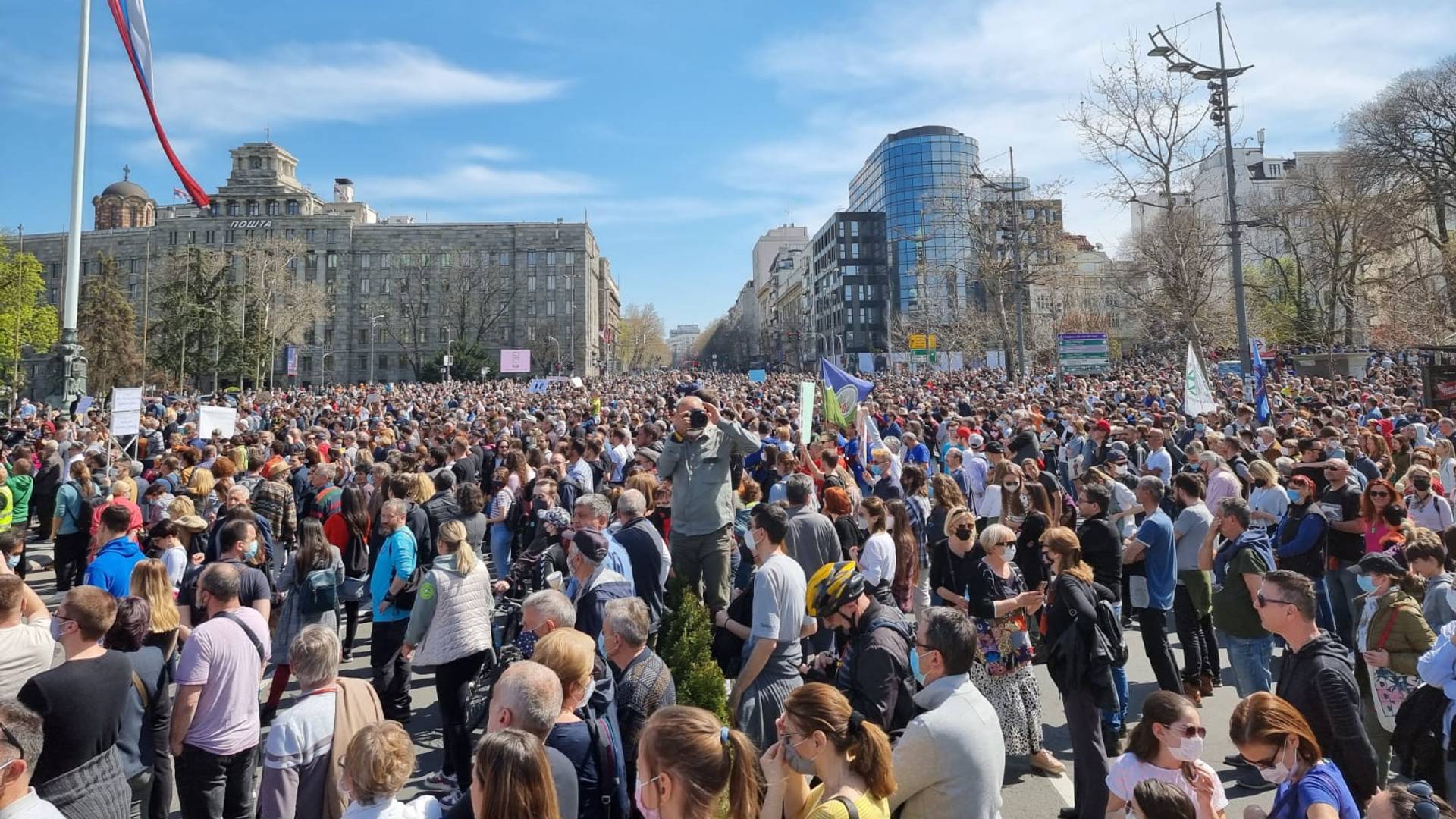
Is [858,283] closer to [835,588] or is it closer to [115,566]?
[115,566]

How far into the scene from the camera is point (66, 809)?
3484mm

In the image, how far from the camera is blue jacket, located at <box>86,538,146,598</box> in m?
5.83

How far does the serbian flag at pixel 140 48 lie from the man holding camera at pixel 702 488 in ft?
56.1

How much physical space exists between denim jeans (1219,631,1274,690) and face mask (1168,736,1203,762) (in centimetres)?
322

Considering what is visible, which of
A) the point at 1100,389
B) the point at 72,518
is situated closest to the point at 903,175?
the point at 1100,389

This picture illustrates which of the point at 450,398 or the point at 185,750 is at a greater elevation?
the point at 450,398

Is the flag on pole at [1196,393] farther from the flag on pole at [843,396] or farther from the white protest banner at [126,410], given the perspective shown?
the white protest banner at [126,410]

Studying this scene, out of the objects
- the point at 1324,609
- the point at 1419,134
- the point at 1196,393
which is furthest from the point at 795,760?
the point at 1419,134

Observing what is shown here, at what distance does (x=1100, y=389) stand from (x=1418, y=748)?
24.8 metres

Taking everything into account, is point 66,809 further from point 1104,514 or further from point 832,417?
point 832,417

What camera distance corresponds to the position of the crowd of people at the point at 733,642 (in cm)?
294

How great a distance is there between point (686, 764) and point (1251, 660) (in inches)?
193

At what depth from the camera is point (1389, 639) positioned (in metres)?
4.74

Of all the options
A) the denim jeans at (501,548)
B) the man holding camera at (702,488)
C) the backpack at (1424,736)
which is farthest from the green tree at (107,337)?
the backpack at (1424,736)
